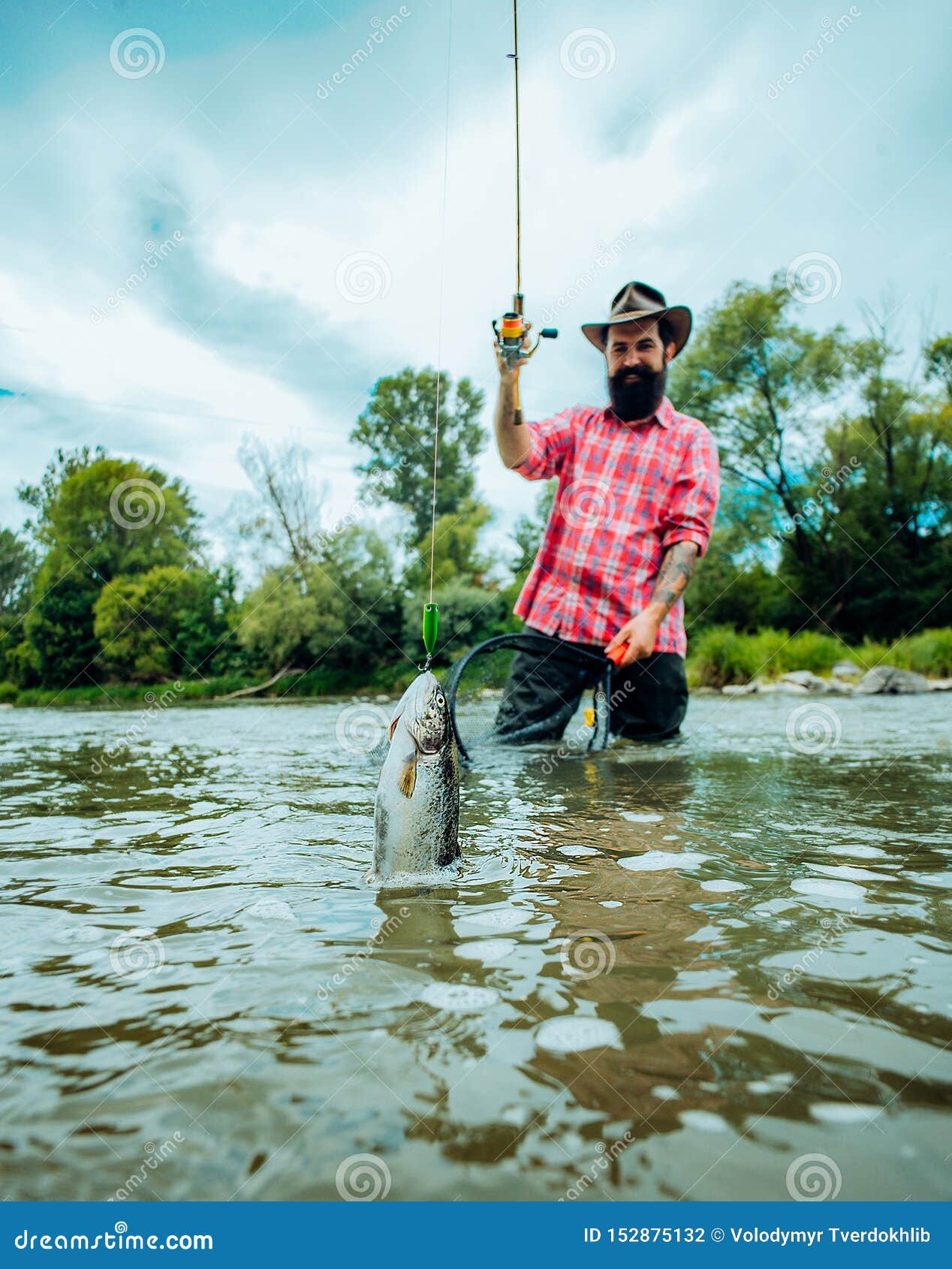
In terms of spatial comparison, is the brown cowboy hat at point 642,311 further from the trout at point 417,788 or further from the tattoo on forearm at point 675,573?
the trout at point 417,788

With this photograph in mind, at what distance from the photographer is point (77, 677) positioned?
3509cm

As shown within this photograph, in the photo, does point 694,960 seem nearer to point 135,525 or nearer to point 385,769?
point 385,769

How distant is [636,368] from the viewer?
18.7 ft

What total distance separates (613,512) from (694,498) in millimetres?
585

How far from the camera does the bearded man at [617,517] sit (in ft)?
18.3

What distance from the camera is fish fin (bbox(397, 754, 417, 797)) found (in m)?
2.47

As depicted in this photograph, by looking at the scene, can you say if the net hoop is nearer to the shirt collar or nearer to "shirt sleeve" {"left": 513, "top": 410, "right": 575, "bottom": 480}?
"shirt sleeve" {"left": 513, "top": 410, "right": 575, "bottom": 480}

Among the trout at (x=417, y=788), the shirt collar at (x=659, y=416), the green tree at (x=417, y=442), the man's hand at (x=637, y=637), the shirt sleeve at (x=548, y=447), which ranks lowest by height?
the trout at (x=417, y=788)

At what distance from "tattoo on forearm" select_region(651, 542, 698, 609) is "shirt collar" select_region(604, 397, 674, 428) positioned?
1.02m

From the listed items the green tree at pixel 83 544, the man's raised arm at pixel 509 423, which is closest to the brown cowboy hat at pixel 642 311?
the man's raised arm at pixel 509 423

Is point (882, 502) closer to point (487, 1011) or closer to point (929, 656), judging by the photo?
point (929, 656)

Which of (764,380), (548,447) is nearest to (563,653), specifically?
(548,447)

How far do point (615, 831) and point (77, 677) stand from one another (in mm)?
36857
